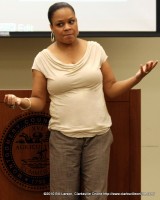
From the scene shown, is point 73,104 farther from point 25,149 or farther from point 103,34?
point 103,34

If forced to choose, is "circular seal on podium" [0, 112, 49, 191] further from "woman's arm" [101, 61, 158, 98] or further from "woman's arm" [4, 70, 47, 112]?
"woman's arm" [101, 61, 158, 98]

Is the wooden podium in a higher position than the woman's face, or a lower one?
lower

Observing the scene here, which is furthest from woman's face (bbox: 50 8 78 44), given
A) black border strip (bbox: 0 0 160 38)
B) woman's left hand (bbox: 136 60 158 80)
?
black border strip (bbox: 0 0 160 38)

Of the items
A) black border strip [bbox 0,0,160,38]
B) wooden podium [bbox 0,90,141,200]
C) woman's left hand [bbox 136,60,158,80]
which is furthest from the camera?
black border strip [bbox 0,0,160,38]

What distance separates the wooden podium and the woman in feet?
0.66

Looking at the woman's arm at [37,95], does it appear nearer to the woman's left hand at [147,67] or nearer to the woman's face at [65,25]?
the woman's face at [65,25]

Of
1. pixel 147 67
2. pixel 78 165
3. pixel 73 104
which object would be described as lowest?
pixel 78 165

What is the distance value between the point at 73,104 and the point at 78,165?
0.25 m

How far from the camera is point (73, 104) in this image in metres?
1.49

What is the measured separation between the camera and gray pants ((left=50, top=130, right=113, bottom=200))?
4.98 ft

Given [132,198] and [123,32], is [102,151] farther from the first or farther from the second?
[123,32]

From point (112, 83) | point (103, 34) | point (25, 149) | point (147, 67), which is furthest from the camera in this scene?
point (103, 34)

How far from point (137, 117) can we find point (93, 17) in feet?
2.25

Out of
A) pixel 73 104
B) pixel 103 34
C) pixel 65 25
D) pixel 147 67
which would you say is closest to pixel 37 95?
pixel 73 104
